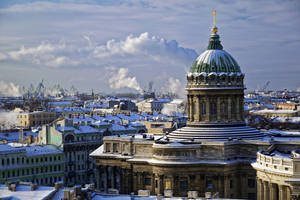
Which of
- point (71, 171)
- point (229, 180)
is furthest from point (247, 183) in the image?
point (71, 171)

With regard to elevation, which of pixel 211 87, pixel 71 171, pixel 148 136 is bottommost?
pixel 71 171

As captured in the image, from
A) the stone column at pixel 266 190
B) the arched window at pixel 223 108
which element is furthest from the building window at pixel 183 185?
the stone column at pixel 266 190

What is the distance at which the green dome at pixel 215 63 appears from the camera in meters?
95.2

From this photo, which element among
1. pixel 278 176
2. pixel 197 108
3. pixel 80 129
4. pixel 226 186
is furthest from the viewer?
pixel 80 129

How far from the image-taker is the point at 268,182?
7531 cm

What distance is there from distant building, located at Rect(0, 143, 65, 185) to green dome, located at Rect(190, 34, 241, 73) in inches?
1352

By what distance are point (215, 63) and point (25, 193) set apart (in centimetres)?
3706

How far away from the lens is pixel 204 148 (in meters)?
88.9

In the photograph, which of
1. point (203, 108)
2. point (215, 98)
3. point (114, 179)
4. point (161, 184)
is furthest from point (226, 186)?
point (114, 179)

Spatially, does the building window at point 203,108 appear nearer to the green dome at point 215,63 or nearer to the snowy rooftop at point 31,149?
the green dome at point 215,63

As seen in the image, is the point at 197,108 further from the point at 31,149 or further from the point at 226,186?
the point at 31,149

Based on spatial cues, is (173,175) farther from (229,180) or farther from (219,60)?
(219,60)

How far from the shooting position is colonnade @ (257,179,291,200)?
236ft

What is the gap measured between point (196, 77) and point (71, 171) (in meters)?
39.2
